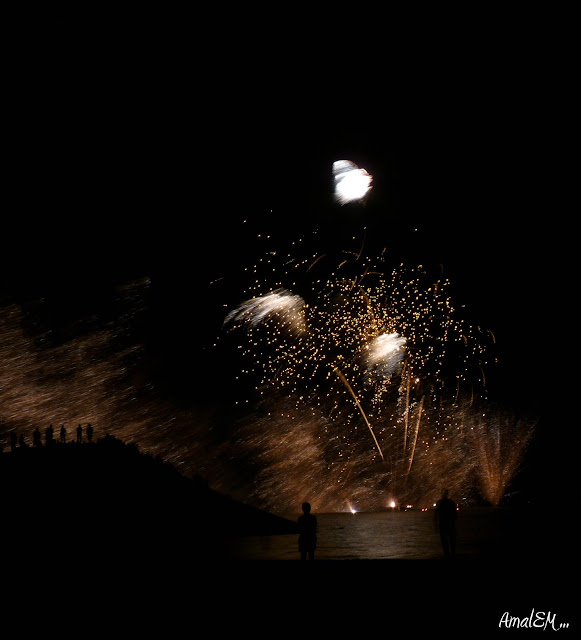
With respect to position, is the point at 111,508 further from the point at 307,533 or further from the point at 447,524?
the point at 447,524

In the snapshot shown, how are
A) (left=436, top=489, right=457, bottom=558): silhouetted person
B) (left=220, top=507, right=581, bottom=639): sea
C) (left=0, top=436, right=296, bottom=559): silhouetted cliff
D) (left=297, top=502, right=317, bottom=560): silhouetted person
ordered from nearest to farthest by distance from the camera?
(left=220, top=507, right=581, bottom=639): sea
(left=297, top=502, right=317, bottom=560): silhouetted person
(left=436, top=489, right=457, bottom=558): silhouetted person
(left=0, top=436, right=296, bottom=559): silhouetted cliff

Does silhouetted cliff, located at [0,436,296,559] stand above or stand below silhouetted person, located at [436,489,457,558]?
above

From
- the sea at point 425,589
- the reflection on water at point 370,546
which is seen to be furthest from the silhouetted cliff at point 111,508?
the sea at point 425,589

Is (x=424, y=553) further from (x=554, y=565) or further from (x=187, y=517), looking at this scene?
(x=187, y=517)

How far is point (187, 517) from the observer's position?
60.2 feet

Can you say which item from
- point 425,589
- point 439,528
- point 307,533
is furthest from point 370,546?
point 425,589

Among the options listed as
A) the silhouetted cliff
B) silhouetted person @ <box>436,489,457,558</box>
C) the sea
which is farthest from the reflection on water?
the silhouetted cliff

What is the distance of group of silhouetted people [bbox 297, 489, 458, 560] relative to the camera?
11125mm

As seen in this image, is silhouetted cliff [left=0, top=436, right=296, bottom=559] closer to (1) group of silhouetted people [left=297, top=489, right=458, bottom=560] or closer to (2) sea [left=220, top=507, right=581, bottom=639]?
(1) group of silhouetted people [left=297, top=489, right=458, bottom=560]

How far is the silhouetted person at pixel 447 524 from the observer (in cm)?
1153

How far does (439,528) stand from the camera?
38.6 ft

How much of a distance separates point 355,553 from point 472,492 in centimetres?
5103

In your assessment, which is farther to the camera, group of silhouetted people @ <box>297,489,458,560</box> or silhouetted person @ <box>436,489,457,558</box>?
silhouetted person @ <box>436,489,457,558</box>

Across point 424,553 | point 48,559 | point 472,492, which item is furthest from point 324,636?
point 472,492
